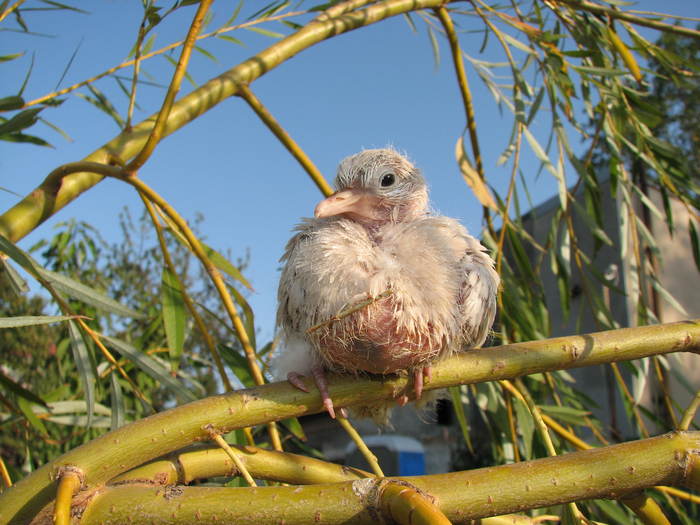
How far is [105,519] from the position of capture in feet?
1.72

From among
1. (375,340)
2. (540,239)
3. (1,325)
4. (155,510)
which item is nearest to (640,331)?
(375,340)

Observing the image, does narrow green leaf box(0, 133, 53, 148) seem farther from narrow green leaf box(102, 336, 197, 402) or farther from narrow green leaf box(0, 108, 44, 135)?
narrow green leaf box(102, 336, 197, 402)

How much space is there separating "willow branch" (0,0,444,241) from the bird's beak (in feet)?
1.04

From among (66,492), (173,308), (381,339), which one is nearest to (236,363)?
(173,308)

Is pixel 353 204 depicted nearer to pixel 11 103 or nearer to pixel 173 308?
pixel 173 308

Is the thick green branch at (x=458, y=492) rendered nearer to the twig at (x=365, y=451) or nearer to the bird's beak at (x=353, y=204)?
the twig at (x=365, y=451)

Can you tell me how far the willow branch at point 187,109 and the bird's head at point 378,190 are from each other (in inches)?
10.9

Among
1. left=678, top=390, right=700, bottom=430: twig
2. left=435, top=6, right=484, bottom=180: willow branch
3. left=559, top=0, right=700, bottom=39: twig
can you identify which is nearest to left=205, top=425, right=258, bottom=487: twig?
left=678, top=390, right=700, bottom=430: twig

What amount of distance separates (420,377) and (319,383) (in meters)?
0.12

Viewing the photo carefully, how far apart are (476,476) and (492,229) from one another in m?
0.79

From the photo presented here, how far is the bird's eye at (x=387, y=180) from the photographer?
0.84m

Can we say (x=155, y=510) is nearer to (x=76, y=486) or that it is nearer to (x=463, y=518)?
(x=76, y=486)

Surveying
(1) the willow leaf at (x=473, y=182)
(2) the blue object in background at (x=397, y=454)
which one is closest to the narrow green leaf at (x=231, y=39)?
(1) the willow leaf at (x=473, y=182)

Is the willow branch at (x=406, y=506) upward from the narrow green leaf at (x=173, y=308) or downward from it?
downward
